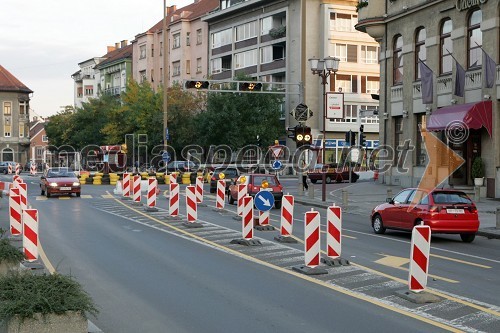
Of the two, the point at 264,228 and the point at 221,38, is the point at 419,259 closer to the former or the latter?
the point at 264,228

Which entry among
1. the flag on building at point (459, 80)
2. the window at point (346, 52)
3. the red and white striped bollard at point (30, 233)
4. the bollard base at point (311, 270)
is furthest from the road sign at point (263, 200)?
the window at point (346, 52)

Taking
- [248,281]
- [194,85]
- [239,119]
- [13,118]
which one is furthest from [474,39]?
[13,118]

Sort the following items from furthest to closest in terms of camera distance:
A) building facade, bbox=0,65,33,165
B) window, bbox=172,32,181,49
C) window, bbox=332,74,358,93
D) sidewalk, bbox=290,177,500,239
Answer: building facade, bbox=0,65,33,165, window, bbox=172,32,181,49, window, bbox=332,74,358,93, sidewalk, bbox=290,177,500,239

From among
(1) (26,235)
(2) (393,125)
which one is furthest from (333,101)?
(1) (26,235)

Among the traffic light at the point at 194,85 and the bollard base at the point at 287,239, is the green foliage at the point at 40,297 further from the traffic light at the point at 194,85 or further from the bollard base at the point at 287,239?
the traffic light at the point at 194,85

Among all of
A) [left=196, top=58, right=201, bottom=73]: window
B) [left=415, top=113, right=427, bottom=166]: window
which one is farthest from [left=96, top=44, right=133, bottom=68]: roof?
[left=415, top=113, right=427, bottom=166]: window

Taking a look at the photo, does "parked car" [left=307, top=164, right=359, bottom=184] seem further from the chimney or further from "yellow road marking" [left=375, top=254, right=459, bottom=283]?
the chimney

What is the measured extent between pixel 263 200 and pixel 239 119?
49933 millimetres

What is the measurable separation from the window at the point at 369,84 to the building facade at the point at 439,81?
27103mm

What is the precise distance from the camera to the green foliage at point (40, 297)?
8.00 metres

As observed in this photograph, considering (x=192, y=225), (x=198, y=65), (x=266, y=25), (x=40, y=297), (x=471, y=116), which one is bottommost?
(x=192, y=225)

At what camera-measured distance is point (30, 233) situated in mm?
14703

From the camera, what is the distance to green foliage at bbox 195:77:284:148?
70125 millimetres

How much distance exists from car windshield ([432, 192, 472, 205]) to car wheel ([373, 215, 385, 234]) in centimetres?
228
